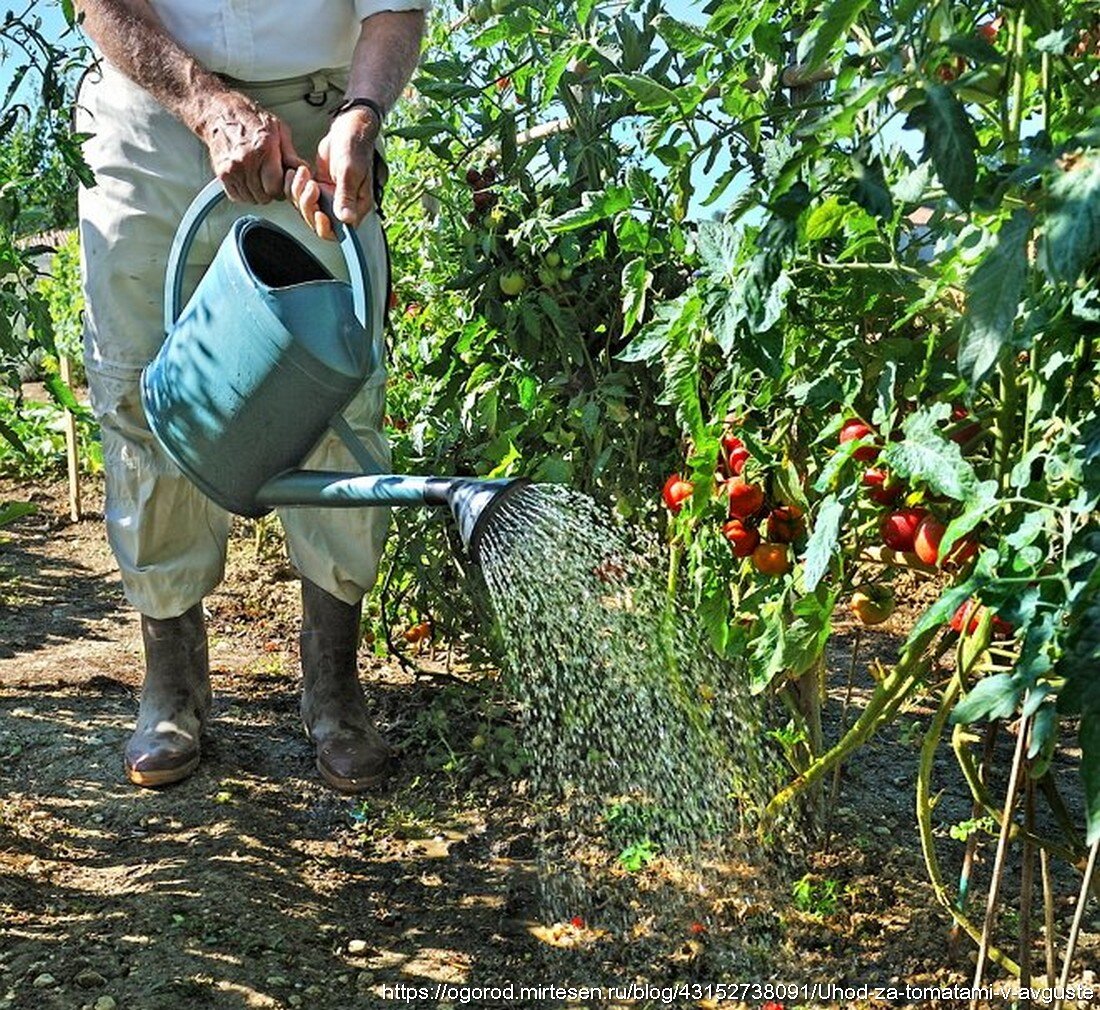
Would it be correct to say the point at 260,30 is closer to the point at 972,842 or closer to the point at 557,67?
the point at 557,67

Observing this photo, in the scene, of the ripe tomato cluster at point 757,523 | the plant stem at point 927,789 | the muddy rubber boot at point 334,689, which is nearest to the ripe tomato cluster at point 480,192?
the muddy rubber boot at point 334,689

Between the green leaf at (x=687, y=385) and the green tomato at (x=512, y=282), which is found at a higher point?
the green tomato at (x=512, y=282)

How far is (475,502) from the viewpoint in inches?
61.4

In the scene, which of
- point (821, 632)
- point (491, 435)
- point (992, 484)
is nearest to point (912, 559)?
point (821, 632)

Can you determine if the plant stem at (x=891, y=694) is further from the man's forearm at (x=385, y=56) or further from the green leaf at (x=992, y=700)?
the man's forearm at (x=385, y=56)

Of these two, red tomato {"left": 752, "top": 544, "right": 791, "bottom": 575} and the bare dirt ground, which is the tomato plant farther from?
the bare dirt ground

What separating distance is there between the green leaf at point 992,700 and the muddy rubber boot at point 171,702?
155cm

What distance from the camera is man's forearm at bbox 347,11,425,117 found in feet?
7.29

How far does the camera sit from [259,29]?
2.30 m

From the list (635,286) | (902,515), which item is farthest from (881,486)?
(635,286)

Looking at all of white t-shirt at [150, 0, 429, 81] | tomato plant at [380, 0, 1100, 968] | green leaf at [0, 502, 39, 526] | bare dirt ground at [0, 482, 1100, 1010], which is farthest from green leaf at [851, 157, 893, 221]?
green leaf at [0, 502, 39, 526]

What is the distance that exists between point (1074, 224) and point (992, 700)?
46 centimetres

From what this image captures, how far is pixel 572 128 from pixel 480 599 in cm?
83

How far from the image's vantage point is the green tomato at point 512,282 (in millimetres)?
2383
